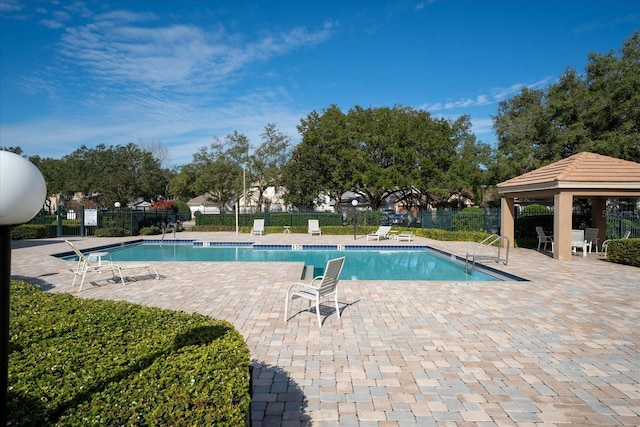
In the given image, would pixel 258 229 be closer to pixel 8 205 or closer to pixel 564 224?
pixel 564 224

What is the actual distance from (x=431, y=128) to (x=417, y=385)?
26845mm

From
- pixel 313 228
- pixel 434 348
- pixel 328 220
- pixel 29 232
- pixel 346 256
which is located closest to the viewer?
pixel 434 348

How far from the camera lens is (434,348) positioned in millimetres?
4625

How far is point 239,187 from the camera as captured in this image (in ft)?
121

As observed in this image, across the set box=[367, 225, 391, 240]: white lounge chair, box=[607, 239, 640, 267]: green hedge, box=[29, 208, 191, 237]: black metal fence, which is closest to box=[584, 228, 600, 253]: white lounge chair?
box=[607, 239, 640, 267]: green hedge

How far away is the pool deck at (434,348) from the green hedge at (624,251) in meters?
2.55

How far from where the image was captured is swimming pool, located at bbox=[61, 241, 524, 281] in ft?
37.3

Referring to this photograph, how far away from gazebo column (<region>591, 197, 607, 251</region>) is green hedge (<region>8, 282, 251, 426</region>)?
1696 cm

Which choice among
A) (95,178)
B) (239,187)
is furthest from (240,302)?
(95,178)

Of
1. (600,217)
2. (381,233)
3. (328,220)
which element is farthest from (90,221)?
(600,217)

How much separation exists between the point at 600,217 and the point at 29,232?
86.7ft

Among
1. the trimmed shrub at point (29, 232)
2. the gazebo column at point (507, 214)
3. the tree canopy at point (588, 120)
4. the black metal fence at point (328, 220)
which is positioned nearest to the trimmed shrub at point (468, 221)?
the black metal fence at point (328, 220)

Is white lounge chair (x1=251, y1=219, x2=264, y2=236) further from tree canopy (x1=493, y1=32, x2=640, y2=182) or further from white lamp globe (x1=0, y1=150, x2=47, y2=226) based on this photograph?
white lamp globe (x1=0, y1=150, x2=47, y2=226)

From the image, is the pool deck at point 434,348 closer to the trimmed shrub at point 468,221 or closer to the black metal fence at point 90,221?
the trimmed shrub at point 468,221
